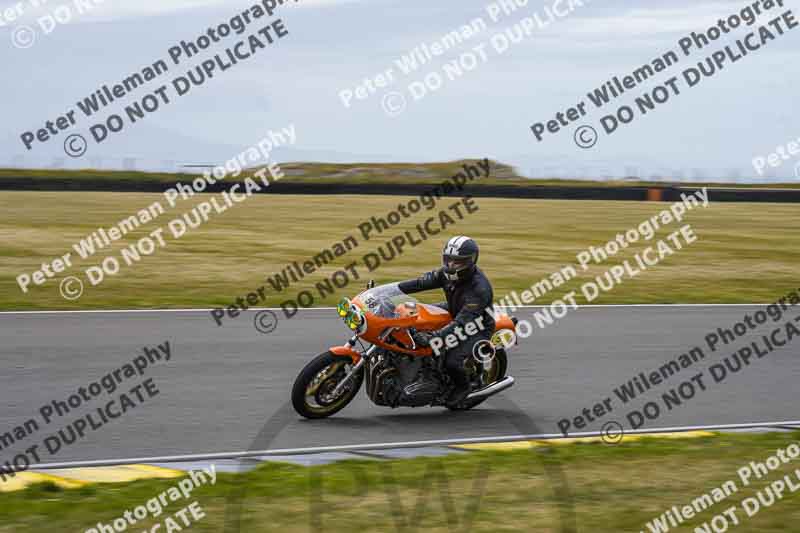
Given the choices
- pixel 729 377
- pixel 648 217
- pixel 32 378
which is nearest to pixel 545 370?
pixel 729 377

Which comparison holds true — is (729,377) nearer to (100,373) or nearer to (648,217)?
(100,373)

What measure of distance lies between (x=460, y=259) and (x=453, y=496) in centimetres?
294

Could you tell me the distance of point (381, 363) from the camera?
9281mm

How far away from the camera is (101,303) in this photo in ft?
54.0

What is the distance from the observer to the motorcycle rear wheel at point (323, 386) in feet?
30.0

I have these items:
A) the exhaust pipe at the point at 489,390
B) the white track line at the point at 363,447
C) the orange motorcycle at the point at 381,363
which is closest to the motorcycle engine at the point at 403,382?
the orange motorcycle at the point at 381,363

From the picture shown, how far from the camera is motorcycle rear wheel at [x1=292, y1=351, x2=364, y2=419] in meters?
9.15

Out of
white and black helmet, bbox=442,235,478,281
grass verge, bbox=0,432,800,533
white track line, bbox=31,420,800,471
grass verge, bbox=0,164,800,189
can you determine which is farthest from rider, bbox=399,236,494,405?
grass verge, bbox=0,164,800,189

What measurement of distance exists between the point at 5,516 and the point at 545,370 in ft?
22.3

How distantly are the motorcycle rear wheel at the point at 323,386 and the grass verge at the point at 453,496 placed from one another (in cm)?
147

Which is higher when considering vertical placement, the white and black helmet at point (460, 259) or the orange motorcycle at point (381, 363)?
the white and black helmet at point (460, 259)

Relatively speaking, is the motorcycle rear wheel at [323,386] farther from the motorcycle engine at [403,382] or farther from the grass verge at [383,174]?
the grass verge at [383,174]

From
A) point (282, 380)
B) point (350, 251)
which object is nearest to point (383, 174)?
point (350, 251)

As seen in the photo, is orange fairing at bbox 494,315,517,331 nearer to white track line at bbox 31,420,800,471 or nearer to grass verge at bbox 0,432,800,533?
white track line at bbox 31,420,800,471
